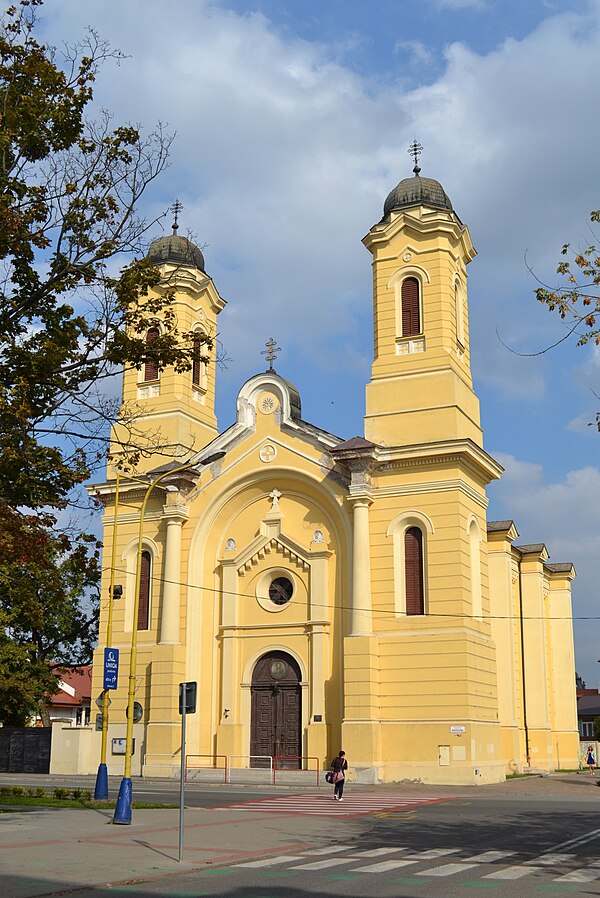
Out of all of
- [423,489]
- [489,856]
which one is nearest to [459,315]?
[423,489]

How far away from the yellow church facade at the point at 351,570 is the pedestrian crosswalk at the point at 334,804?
5.29 m

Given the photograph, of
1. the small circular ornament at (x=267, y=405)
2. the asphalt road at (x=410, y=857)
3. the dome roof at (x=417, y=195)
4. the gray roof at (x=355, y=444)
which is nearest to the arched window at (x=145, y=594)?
the small circular ornament at (x=267, y=405)

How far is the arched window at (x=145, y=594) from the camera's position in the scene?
40.4m

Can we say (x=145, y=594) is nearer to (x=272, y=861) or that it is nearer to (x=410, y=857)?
(x=272, y=861)

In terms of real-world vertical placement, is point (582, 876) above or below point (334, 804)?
above

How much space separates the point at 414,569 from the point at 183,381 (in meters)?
14.2

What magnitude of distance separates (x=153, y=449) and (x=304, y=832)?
299 inches

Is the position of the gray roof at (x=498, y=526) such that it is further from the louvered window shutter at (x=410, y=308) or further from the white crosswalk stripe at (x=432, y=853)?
the white crosswalk stripe at (x=432, y=853)

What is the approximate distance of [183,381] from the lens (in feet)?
145

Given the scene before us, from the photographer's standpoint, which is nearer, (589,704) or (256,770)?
(256,770)

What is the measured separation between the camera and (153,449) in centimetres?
1731

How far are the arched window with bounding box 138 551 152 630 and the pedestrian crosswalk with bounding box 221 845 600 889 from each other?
25.0 meters

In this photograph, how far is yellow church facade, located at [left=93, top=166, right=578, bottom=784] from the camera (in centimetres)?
3478

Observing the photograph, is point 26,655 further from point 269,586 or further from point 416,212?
point 416,212
